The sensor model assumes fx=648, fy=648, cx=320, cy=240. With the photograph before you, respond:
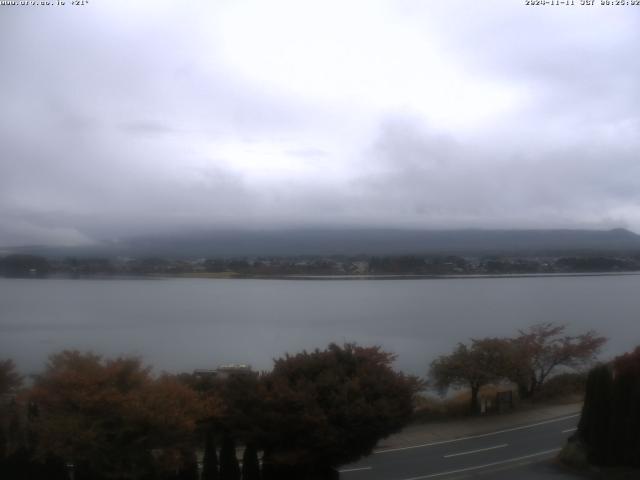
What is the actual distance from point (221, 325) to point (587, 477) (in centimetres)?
1631

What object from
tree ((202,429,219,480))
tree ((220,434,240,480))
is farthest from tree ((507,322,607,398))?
tree ((202,429,219,480))

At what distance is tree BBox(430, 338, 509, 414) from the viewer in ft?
71.7

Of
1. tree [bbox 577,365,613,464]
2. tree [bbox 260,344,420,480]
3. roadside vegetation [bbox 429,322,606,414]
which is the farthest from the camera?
roadside vegetation [bbox 429,322,606,414]

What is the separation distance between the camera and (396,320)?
29328mm

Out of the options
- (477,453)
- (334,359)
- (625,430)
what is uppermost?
(334,359)

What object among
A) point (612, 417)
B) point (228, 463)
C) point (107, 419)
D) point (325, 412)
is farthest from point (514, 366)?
point (107, 419)

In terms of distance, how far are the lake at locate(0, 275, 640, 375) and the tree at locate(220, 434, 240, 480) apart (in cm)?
469

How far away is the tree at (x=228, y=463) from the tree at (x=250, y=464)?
26cm

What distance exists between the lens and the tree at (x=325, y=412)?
1266 centimetres

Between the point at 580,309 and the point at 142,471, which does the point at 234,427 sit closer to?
the point at 142,471

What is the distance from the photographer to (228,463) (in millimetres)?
12445

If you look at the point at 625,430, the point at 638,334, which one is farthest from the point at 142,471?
the point at 638,334

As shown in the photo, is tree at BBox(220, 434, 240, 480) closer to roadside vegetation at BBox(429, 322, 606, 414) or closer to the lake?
the lake

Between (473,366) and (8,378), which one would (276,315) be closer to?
(473,366)
